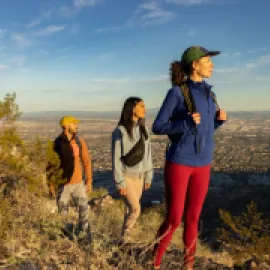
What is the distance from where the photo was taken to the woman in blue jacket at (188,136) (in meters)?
2.45

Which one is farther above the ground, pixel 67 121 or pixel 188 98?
pixel 188 98

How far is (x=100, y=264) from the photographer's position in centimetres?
253

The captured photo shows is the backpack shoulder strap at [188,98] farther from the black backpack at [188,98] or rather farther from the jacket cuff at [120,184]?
the jacket cuff at [120,184]

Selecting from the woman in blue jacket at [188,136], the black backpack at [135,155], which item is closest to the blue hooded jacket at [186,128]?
the woman in blue jacket at [188,136]

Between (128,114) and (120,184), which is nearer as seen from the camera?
(120,184)

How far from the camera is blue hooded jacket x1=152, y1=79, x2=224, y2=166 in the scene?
2441 millimetres

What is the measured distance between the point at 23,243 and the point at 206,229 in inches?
1026

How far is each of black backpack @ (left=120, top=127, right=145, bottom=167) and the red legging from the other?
819 millimetres

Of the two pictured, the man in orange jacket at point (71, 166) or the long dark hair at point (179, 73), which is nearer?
the long dark hair at point (179, 73)

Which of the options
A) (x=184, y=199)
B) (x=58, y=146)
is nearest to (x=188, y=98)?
(x=184, y=199)

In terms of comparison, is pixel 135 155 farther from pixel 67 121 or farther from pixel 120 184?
pixel 67 121

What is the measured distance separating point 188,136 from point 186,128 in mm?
70

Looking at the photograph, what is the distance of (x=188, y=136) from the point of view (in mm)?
2445

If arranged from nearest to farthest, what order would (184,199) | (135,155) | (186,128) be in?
(186,128) < (184,199) < (135,155)
